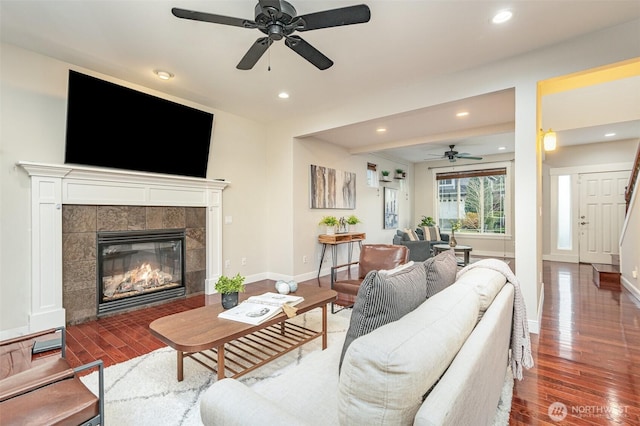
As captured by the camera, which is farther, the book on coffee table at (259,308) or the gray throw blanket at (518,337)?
the book on coffee table at (259,308)

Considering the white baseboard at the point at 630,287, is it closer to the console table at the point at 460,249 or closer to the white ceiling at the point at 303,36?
the console table at the point at 460,249

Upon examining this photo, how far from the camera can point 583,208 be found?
6852 mm

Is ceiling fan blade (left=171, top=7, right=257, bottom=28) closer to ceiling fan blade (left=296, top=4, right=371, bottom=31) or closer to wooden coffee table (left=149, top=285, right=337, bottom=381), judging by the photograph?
ceiling fan blade (left=296, top=4, right=371, bottom=31)

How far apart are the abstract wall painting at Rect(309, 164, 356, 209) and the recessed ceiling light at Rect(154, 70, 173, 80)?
8.48ft

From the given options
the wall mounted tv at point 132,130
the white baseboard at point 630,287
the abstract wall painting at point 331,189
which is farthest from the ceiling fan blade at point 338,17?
the white baseboard at point 630,287

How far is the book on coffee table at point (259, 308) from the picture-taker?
6.53ft

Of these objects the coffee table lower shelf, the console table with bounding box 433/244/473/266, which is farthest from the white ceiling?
the console table with bounding box 433/244/473/266

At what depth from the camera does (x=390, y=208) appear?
7.84m

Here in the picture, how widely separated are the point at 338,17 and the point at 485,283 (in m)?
1.87

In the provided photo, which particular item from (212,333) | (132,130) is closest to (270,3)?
(212,333)

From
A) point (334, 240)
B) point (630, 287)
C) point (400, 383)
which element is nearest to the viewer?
point (400, 383)

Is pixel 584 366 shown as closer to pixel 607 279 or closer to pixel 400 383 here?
pixel 400 383

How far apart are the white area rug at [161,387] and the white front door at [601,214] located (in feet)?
21.9

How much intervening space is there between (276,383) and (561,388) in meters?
2.00
